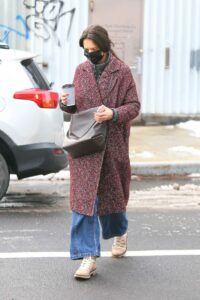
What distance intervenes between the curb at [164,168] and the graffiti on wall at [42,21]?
373 cm

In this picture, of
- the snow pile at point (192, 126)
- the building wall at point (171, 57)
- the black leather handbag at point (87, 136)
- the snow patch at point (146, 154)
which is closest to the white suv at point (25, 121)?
the black leather handbag at point (87, 136)

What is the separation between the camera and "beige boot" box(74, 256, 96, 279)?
15.6ft

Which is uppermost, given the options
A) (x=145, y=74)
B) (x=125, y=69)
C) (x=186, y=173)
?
(x=125, y=69)

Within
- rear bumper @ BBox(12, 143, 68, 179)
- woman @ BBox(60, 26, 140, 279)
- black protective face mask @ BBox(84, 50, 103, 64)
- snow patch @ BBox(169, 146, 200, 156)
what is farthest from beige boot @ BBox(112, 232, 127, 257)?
snow patch @ BBox(169, 146, 200, 156)

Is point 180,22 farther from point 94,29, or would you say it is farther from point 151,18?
point 94,29

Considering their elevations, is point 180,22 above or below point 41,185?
above

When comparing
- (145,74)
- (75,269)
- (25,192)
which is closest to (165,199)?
(25,192)

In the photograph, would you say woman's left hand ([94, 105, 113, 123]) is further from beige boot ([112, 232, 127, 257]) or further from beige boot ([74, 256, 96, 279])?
beige boot ([112, 232, 127, 257])

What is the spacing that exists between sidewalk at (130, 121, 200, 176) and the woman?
439 centimetres

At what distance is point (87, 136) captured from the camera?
4.64m

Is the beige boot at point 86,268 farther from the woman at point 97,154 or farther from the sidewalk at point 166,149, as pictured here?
the sidewalk at point 166,149

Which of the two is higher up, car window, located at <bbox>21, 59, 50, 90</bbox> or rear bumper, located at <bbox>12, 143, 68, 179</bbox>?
car window, located at <bbox>21, 59, 50, 90</bbox>

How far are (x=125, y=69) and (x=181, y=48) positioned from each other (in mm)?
7932

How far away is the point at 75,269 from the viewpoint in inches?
198
